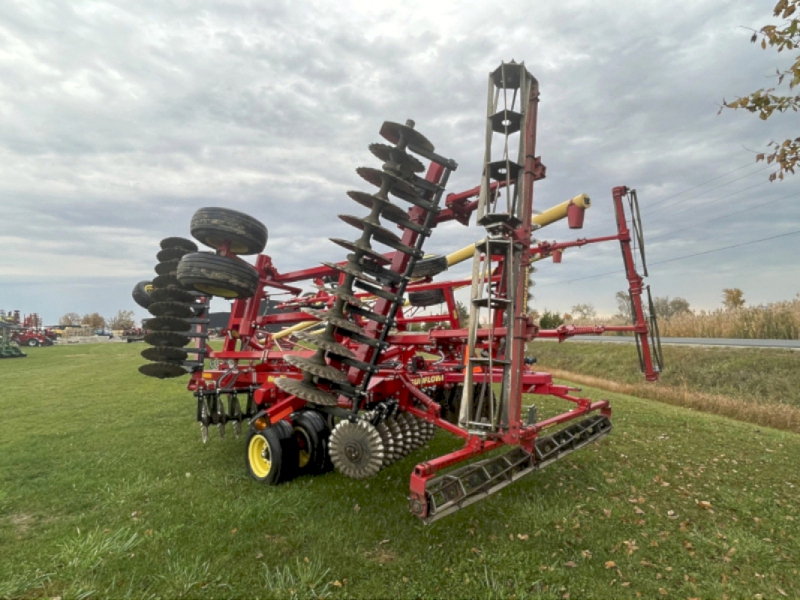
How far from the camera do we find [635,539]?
385 centimetres

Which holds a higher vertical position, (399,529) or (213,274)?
(213,274)

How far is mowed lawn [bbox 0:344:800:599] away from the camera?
129 inches

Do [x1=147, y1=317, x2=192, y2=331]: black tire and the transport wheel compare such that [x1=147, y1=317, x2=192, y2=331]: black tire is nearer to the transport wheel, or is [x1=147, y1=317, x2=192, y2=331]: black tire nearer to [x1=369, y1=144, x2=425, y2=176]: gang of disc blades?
the transport wheel

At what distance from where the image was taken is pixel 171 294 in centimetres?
663

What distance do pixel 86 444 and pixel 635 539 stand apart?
767 cm

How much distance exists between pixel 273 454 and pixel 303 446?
1.20ft

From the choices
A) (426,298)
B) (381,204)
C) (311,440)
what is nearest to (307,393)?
(311,440)

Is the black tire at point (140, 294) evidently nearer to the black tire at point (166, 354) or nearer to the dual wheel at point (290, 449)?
the black tire at point (166, 354)

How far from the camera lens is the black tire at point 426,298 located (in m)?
7.98

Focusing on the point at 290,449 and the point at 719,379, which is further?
the point at 719,379

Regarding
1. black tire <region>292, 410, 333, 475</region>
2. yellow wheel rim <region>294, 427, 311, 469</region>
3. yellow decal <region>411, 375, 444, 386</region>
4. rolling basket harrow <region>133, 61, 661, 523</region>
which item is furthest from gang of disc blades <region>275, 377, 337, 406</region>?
yellow decal <region>411, 375, 444, 386</region>

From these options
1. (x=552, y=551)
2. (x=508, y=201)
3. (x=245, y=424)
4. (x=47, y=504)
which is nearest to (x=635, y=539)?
(x=552, y=551)

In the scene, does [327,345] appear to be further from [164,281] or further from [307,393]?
[164,281]

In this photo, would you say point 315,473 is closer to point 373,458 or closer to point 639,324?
point 373,458
